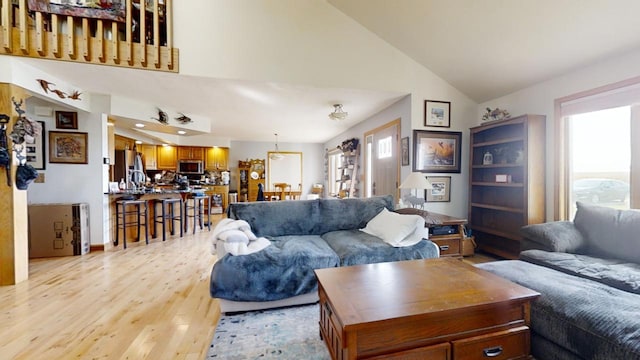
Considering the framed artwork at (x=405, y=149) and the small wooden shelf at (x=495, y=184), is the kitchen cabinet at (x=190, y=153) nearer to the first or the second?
the framed artwork at (x=405, y=149)

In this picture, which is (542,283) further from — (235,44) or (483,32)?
(235,44)

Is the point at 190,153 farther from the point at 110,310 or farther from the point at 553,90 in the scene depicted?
the point at 553,90

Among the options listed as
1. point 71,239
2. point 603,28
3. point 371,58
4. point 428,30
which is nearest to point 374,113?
point 371,58

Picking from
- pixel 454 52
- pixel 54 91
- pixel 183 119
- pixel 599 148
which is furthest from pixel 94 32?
pixel 599 148

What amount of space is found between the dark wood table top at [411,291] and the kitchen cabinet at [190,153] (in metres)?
7.30

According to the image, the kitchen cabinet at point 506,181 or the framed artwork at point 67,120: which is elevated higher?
the framed artwork at point 67,120

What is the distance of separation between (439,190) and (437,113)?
3.65 ft

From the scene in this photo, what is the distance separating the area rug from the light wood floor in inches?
4.9

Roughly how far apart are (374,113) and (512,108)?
2054 mm

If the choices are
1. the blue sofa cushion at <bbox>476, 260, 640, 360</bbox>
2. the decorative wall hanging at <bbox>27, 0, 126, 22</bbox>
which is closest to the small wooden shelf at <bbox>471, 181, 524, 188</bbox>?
the blue sofa cushion at <bbox>476, 260, 640, 360</bbox>

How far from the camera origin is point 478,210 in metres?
3.90

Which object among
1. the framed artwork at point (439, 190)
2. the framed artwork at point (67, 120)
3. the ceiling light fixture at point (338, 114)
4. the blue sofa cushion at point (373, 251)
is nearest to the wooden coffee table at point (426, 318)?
the blue sofa cushion at point (373, 251)

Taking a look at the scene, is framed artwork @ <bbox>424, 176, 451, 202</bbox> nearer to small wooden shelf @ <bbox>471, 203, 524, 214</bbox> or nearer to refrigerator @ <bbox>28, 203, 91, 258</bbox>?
small wooden shelf @ <bbox>471, 203, 524, 214</bbox>

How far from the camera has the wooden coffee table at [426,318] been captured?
120 cm
